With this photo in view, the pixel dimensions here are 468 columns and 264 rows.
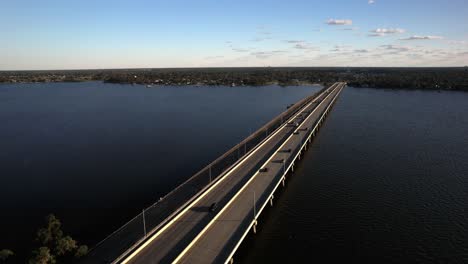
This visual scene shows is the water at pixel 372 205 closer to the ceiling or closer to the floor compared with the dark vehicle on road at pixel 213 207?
closer to the floor

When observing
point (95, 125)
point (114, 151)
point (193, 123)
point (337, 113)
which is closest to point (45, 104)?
point (95, 125)

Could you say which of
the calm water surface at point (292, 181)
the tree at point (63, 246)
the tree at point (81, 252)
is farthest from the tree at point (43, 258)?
the calm water surface at point (292, 181)

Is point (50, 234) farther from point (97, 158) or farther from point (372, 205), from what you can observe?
point (372, 205)

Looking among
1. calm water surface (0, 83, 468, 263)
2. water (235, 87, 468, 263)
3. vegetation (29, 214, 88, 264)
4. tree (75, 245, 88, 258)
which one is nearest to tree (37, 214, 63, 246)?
vegetation (29, 214, 88, 264)

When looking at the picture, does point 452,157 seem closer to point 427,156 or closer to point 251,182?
point 427,156

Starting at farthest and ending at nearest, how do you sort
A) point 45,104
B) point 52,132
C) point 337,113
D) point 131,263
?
point 45,104 → point 337,113 → point 52,132 → point 131,263

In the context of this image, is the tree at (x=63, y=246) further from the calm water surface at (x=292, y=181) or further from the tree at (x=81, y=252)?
the calm water surface at (x=292, y=181)

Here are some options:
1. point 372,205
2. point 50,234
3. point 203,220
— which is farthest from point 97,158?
point 372,205
